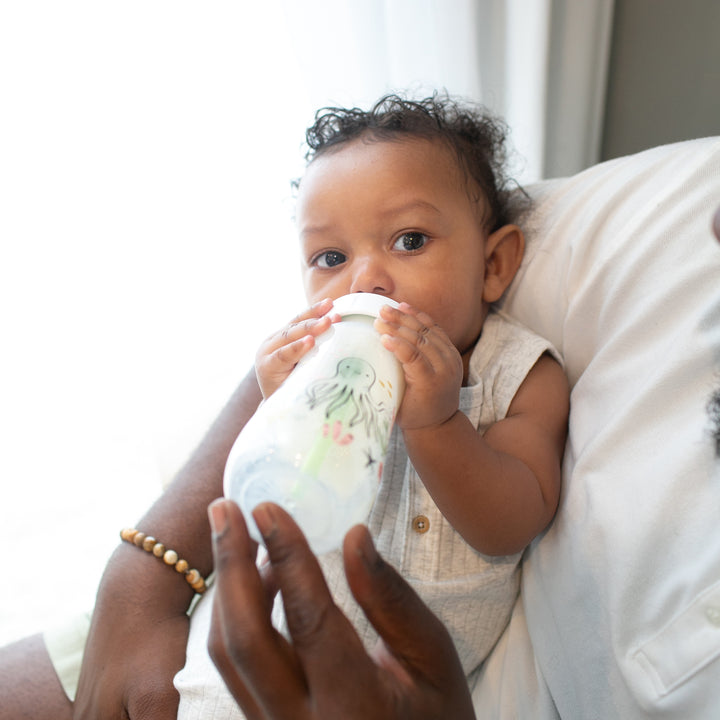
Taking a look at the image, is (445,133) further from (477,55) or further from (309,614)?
(309,614)

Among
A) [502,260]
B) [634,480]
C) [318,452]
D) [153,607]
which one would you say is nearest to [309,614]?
[318,452]

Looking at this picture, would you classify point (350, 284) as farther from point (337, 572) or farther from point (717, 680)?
point (717, 680)

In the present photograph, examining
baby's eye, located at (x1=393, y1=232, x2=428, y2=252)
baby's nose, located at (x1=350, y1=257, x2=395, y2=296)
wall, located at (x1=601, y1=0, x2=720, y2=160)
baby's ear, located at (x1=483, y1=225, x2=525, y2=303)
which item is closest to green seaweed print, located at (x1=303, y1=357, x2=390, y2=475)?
baby's nose, located at (x1=350, y1=257, x2=395, y2=296)

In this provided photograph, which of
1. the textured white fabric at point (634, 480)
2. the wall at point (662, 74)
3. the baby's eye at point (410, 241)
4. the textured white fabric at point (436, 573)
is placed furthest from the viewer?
the wall at point (662, 74)

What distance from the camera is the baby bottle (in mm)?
545

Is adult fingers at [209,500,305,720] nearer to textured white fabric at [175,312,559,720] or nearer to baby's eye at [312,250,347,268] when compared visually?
textured white fabric at [175,312,559,720]

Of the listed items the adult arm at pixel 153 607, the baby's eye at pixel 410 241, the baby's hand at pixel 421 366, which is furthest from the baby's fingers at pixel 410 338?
the adult arm at pixel 153 607

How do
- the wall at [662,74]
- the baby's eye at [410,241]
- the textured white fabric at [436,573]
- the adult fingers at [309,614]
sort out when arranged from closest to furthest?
the adult fingers at [309,614] → the textured white fabric at [436,573] → the baby's eye at [410,241] → the wall at [662,74]

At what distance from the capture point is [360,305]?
75cm

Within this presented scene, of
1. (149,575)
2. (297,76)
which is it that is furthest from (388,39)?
(149,575)

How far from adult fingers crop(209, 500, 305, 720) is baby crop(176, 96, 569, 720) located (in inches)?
11.1

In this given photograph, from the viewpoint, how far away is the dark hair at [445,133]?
46.3 inches

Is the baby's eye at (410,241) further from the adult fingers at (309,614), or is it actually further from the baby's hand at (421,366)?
the adult fingers at (309,614)

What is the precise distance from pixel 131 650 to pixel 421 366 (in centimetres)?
72
